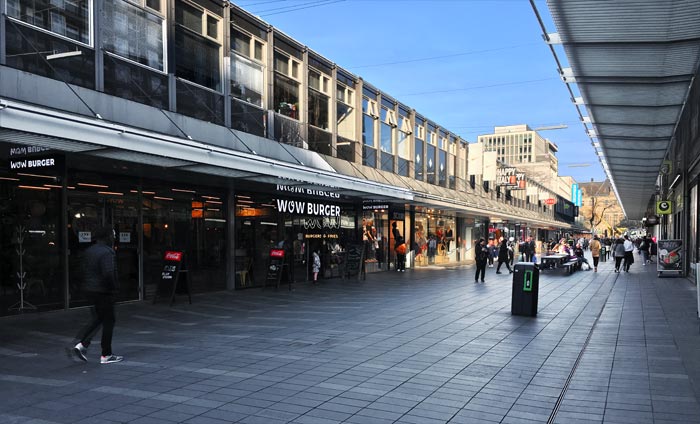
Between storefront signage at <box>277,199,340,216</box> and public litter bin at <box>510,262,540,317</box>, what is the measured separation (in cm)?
764

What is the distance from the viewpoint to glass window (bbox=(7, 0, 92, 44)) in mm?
9891

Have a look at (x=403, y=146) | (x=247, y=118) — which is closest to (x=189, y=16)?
(x=247, y=118)

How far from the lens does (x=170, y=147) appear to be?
936 cm

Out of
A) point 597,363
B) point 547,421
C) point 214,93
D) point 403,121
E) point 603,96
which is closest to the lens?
point 547,421

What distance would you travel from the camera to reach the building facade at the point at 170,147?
970cm

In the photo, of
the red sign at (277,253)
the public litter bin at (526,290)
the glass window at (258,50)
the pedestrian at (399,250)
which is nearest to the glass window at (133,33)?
the glass window at (258,50)

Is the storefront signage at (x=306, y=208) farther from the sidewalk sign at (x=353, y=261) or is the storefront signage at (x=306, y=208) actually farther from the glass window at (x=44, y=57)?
the glass window at (x=44, y=57)

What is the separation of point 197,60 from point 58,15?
13.1 ft

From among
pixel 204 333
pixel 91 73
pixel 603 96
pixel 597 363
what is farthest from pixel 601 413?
pixel 91 73

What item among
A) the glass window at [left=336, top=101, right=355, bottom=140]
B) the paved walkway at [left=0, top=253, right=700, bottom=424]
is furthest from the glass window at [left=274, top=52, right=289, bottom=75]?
the paved walkway at [left=0, top=253, right=700, bottom=424]

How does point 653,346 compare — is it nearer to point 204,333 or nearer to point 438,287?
point 204,333

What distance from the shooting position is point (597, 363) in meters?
7.00

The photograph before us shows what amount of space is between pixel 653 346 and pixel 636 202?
45954 mm

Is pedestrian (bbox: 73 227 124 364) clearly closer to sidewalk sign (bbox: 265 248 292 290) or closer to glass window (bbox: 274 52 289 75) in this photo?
sidewalk sign (bbox: 265 248 292 290)
